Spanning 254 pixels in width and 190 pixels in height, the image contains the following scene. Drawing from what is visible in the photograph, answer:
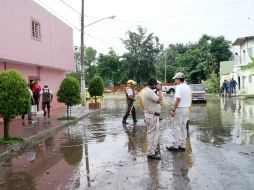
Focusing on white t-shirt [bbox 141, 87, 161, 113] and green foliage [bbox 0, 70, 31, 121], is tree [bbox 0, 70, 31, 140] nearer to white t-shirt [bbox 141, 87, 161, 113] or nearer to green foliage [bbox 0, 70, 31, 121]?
green foliage [bbox 0, 70, 31, 121]

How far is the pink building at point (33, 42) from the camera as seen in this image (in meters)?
16.6

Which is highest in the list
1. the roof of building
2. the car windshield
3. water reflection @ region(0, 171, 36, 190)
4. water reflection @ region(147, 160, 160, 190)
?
the roof of building

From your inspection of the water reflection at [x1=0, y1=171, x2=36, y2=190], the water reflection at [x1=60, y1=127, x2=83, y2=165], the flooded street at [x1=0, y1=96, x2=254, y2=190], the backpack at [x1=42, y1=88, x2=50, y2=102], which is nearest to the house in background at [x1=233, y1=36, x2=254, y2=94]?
the backpack at [x1=42, y1=88, x2=50, y2=102]

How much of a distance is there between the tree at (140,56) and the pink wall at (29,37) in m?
30.1

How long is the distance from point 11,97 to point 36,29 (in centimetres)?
1083

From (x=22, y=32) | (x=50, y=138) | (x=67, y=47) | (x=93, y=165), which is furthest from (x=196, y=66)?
(x=93, y=165)

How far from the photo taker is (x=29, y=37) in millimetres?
19031

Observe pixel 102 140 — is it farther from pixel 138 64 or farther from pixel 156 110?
pixel 138 64

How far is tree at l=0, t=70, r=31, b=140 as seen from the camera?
409 inches

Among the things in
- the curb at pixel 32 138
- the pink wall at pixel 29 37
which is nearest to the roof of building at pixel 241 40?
the pink wall at pixel 29 37

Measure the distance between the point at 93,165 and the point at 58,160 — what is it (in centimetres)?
119

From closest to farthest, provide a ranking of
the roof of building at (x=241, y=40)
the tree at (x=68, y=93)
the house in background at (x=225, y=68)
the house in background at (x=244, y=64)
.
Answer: the tree at (x=68, y=93) → the roof of building at (x=241, y=40) → the house in background at (x=244, y=64) → the house in background at (x=225, y=68)

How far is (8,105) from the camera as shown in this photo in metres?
10.4

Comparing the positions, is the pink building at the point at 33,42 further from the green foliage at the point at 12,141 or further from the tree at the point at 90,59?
the tree at the point at 90,59
